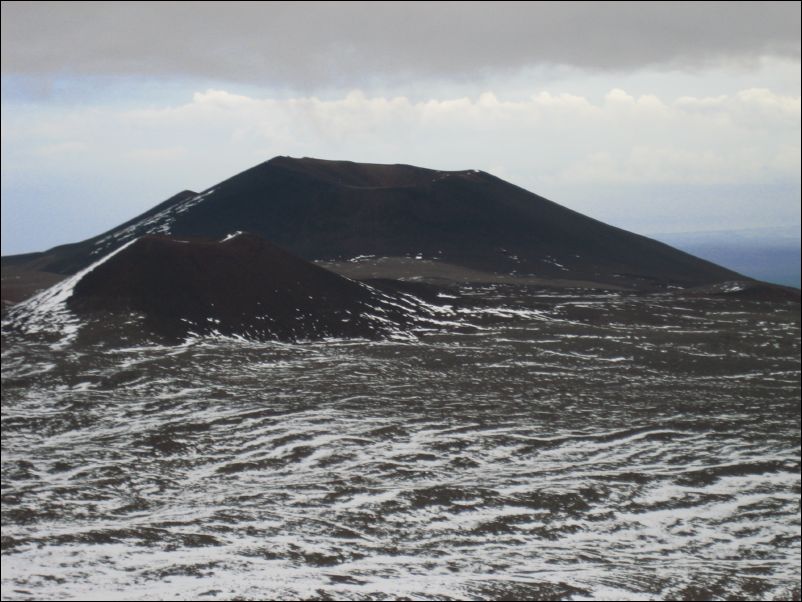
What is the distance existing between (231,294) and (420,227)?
57.7 metres

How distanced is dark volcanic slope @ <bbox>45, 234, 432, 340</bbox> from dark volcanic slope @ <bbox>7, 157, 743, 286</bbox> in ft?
122

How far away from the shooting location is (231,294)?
3816 inches

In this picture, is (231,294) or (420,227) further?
(420,227)

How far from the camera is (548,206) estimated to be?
16250cm

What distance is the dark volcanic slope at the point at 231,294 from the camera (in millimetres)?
93438

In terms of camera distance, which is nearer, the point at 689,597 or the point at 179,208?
the point at 689,597

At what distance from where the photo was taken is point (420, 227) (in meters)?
151

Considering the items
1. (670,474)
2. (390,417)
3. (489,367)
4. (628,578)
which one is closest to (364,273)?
(489,367)

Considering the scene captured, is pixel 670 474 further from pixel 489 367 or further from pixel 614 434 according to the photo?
pixel 489 367

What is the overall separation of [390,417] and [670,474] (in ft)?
60.8

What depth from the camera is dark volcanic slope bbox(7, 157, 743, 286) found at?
14175 centimetres

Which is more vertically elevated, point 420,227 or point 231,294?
point 420,227

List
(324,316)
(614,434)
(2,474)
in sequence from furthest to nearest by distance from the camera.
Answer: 1. (324,316)
2. (614,434)
3. (2,474)

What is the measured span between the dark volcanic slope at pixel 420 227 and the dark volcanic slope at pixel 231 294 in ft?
122
